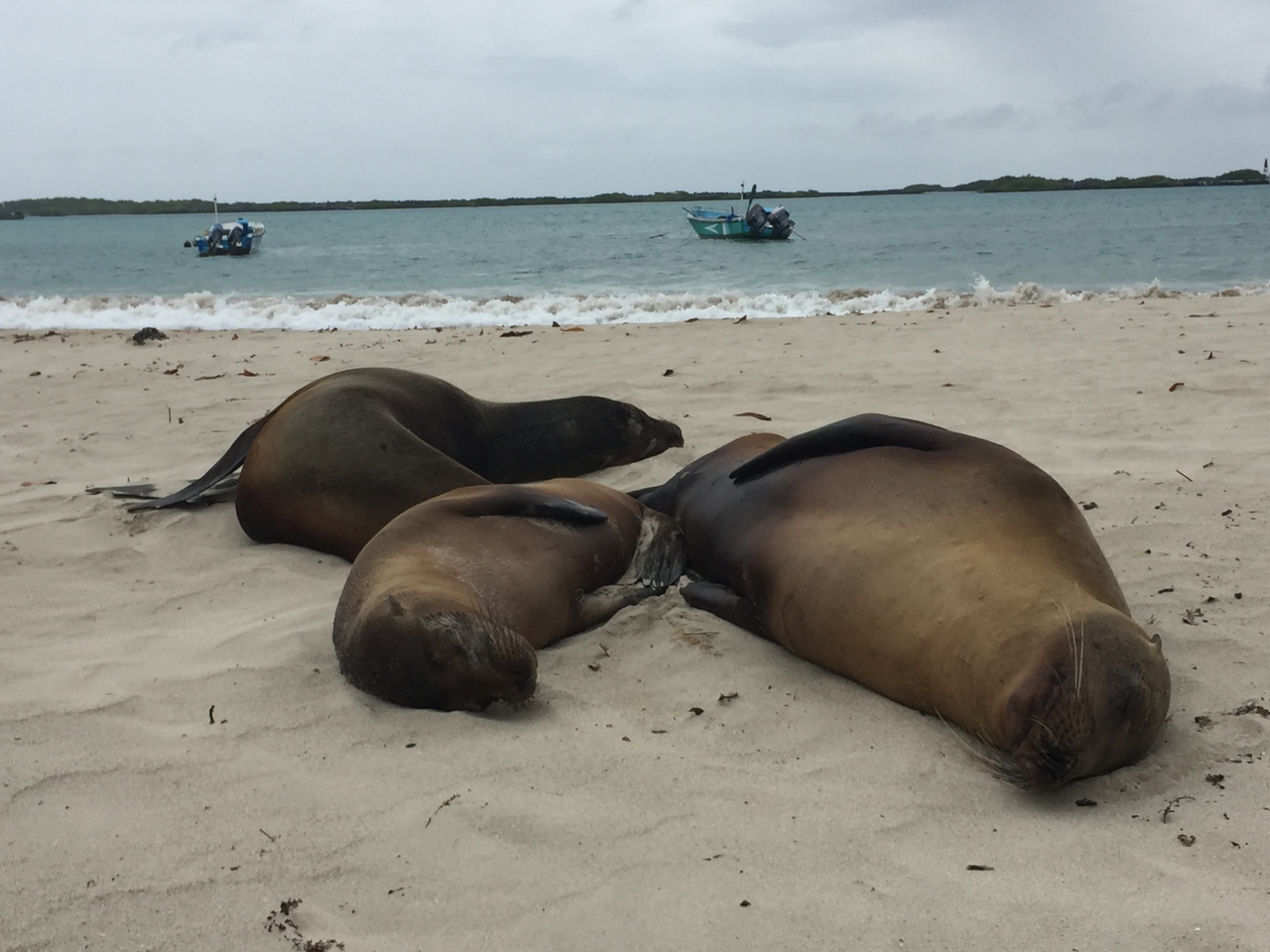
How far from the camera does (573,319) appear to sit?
13.0 metres

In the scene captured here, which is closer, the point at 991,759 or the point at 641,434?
the point at 991,759

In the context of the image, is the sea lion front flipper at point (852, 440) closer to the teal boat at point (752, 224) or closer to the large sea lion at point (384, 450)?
the large sea lion at point (384, 450)

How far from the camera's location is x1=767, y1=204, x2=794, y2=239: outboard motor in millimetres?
36594

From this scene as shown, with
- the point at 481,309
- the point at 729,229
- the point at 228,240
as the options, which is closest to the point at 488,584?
the point at 481,309

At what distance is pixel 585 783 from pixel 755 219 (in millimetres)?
35780

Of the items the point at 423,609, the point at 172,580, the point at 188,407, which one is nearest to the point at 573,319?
the point at 188,407

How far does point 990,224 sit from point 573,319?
3728 centimetres

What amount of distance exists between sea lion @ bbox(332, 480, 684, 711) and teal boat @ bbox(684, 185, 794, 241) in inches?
1325

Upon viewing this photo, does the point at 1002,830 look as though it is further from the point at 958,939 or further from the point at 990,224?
the point at 990,224

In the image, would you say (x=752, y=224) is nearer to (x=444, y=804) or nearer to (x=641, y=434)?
(x=641, y=434)

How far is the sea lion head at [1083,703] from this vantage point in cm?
237

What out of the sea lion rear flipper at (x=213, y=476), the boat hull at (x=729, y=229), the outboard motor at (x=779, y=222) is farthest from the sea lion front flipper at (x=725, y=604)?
the boat hull at (x=729, y=229)

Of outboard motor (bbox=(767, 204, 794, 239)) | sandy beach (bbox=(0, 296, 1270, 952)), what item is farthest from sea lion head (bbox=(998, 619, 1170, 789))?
outboard motor (bbox=(767, 204, 794, 239))

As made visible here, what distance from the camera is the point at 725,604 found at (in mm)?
3615
